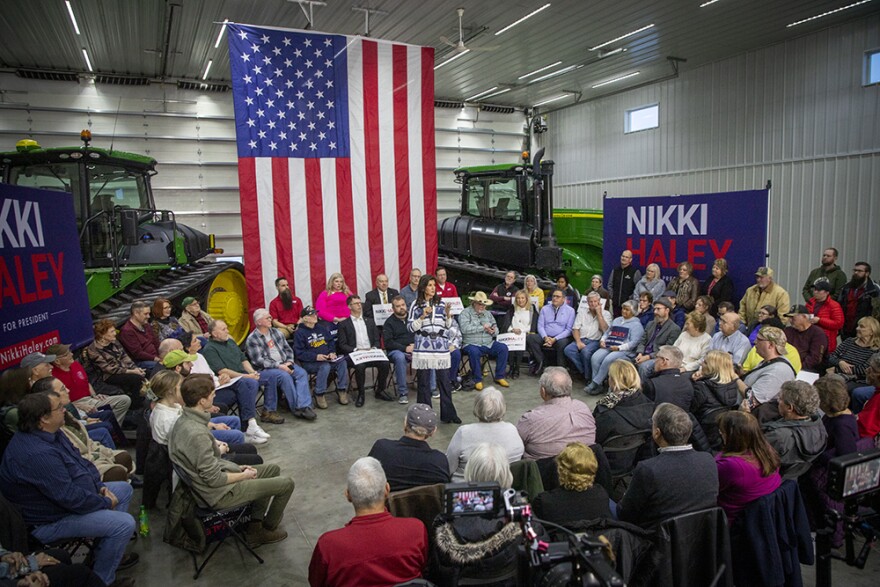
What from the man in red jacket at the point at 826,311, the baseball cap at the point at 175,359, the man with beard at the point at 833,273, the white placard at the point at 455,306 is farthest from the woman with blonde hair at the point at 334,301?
the man with beard at the point at 833,273

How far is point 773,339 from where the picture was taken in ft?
14.1

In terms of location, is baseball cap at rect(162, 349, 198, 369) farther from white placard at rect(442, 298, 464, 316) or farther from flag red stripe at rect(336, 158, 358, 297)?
white placard at rect(442, 298, 464, 316)

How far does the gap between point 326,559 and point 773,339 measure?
3.79 metres

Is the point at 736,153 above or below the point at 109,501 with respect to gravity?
Answer: above

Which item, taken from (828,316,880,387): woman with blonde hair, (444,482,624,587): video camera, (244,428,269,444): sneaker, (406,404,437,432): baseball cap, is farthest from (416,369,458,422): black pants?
(444,482,624,587): video camera

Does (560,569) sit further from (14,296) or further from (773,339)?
(14,296)

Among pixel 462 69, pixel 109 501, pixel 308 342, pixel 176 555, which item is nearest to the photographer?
pixel 109 501

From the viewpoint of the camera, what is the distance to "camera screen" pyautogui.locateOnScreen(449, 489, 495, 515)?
1907 mm

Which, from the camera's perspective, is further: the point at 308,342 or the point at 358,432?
the point at 308,342

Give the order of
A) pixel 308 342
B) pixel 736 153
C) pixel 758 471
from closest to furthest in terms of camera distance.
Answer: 1. pixel 758 471
2. pixel 308 342
3. pixel 736 153

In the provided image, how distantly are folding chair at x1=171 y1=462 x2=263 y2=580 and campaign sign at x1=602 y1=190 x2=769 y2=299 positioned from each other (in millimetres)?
6171

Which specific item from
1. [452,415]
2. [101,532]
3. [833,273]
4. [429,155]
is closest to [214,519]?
[101,532]

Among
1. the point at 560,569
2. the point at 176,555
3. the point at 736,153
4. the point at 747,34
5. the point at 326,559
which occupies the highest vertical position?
the point at 747,34

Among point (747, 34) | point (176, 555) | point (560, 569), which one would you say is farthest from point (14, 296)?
point (747, 34)
